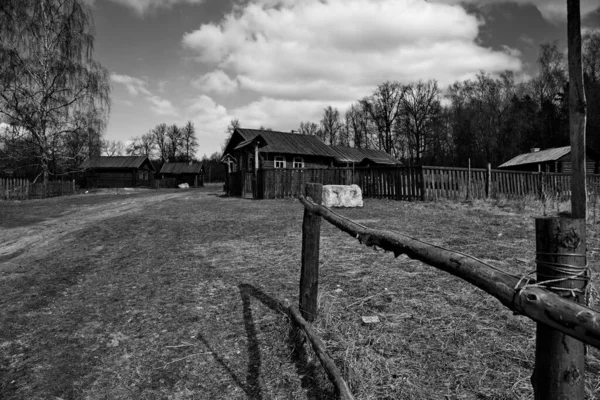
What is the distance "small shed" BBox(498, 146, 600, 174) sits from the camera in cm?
2883

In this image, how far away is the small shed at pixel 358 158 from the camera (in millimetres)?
35253

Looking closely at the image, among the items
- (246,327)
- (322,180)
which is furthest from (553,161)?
(246,327)

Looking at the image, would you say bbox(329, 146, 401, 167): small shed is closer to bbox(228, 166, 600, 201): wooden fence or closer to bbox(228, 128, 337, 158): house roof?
bbox(228, 128, 337, 158): house roof

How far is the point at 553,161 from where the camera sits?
1163 inches

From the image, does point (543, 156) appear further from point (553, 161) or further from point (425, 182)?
point (425, 182)

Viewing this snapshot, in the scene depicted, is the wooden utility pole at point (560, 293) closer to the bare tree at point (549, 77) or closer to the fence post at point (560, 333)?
the fence post at point (560, 333)

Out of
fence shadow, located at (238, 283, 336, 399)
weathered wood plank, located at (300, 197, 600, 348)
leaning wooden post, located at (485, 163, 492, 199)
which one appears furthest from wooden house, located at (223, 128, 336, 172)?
weathered wood plank, located at (300, 197, 600, 348)

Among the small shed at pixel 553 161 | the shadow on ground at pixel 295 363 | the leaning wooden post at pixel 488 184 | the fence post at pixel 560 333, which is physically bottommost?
the shadow on ground at pixel 295 363

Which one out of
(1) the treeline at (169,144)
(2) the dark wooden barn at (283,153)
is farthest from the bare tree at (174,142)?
(2) the dark wooden barn at (283,153)

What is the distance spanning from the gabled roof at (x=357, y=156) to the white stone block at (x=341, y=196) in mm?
20976

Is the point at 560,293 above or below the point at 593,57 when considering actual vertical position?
below

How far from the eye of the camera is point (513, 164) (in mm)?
33188

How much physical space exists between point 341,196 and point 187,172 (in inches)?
2078

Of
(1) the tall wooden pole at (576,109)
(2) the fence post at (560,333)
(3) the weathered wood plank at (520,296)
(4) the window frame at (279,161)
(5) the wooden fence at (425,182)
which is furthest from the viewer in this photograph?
(4) the window frame at (279,161)
